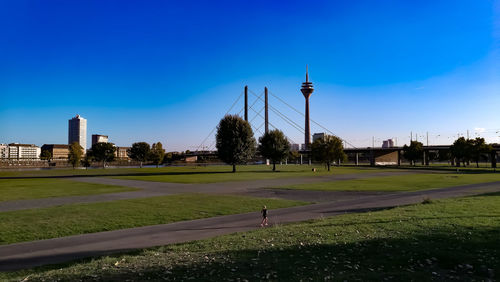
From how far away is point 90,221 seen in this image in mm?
19344

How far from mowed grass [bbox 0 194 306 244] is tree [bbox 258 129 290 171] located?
5579 cm

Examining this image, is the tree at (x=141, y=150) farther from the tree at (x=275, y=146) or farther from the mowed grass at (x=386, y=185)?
the mowed grass at (x=386, y=185)

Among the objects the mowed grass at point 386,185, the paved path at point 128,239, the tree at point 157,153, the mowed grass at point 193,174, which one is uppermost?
the tree at point 157,153

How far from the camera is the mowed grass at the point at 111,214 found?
1717cm

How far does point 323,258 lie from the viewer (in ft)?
32.7

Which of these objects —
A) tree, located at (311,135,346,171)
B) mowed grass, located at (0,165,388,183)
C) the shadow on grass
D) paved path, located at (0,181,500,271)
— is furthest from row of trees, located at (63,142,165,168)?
the shadow on grass

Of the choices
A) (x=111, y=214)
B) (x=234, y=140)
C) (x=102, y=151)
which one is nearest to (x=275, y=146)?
(x=234, y=140)

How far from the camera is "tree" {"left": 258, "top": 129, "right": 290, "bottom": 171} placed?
84.5 meters

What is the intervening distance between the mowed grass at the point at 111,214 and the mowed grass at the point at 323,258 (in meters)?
6.63

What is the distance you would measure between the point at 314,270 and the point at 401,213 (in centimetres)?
1203

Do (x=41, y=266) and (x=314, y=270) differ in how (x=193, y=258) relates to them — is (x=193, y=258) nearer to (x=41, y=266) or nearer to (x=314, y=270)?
(x=314, y=270)

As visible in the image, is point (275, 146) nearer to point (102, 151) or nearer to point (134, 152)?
point (134, 152)

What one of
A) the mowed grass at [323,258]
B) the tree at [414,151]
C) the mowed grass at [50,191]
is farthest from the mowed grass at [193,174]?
the tree at [414,151]

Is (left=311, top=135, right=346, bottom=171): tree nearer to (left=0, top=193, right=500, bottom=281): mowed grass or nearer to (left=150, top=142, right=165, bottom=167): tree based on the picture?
(left=150, top=142, right=165, bottom=167): tree
